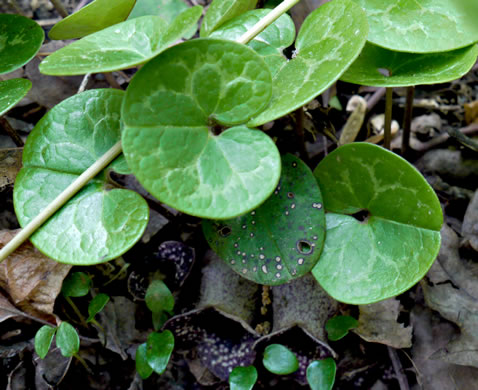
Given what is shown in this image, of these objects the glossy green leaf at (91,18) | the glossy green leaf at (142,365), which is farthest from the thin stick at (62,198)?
the glossy green leaf at (142,365)

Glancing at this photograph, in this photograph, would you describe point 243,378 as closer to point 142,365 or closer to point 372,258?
point 142,365

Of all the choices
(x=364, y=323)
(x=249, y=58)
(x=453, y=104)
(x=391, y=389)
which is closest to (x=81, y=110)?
(x=249, y=58)

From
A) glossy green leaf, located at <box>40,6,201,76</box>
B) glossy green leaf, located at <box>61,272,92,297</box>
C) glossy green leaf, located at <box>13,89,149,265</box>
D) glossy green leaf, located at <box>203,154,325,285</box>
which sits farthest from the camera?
glossy green leaf, located at <box>61,272,92,297</box>

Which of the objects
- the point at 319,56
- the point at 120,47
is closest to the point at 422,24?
the point at 319,56

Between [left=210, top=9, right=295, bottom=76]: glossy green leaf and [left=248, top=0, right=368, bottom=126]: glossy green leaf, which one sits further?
[left=210, top=9, right=295, bottom=76]: glossy green leaf

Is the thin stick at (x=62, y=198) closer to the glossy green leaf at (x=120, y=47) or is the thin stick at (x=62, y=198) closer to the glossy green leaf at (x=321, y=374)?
the glossy green leaf at (x=120, y=47)

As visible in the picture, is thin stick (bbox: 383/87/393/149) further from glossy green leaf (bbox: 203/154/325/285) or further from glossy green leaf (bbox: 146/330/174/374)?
glossy green leaf (bbox: 146/330/174/374)

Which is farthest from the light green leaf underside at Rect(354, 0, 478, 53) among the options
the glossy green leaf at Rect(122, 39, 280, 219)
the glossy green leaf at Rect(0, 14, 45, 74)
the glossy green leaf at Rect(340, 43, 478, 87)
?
the glossy green leaf at Rect(0, 14, 45, 74)
